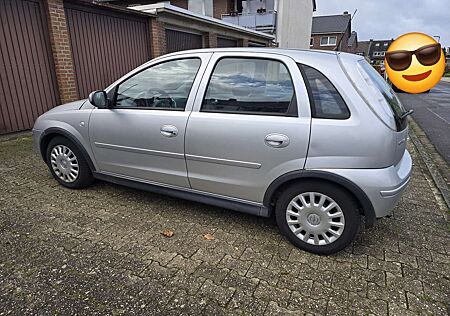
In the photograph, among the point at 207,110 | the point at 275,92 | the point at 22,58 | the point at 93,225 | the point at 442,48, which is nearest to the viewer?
the point at 275,92

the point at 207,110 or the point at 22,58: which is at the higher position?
the point at 22,58

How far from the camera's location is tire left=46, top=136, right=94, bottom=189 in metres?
3.47

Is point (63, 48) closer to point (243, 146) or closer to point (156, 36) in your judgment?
point (156, 36)

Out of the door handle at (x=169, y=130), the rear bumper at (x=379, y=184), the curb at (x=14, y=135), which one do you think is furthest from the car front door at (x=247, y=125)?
the curb at (x=14, y=135)

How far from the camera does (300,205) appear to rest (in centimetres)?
244

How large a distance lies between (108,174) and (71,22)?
187 inches

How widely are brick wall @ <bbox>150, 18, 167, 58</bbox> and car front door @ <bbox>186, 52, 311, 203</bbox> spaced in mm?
6565

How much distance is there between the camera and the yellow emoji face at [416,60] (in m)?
2.92

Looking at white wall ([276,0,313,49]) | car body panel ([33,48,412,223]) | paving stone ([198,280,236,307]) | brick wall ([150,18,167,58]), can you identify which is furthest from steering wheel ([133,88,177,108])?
white wall ([276,0,313,49])

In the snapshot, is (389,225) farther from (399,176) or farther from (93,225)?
(93,225)

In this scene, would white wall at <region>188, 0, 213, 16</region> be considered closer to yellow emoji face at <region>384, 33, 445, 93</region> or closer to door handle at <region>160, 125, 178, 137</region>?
yellow emoji face at <region>384, 33, 445, 93</region>

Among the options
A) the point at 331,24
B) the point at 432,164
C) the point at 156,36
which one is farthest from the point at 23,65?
the point at 331,24

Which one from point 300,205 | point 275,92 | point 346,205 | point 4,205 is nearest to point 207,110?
point 275,92

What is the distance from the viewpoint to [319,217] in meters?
2.38
